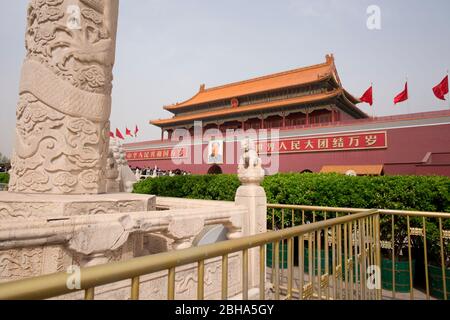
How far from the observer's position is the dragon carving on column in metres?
3.65

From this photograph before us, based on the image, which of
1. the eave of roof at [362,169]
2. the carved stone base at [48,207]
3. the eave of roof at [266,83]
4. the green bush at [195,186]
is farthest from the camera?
the eave of roof at [266,83]

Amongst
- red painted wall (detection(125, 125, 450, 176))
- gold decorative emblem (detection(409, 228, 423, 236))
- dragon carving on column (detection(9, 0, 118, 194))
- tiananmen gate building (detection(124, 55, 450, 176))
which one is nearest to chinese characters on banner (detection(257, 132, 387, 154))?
tiananmen gate building (detection(124, 55, 450, 176))

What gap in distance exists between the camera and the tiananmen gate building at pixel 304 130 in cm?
1411

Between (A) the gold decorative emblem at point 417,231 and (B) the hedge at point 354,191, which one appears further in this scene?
(B) the hedge at point 354,191

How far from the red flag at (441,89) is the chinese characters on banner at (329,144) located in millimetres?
3303

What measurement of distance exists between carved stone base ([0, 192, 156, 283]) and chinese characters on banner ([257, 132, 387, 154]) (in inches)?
585

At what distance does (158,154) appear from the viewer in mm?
24234

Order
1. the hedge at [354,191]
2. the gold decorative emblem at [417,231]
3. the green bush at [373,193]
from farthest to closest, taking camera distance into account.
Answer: the hedge at [354,191]
the green bush at [373,193]
the gold decorative emblem at [417,231]

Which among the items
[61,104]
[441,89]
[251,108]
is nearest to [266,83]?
[251,108]

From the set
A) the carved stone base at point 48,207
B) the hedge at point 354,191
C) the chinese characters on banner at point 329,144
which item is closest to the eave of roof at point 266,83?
the chinese characters on banner at point 329,144

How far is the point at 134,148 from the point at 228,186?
2041 centimetres

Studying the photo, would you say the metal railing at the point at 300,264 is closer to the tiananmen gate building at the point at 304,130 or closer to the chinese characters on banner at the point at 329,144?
the tiananmen gate building at the point at 304,130

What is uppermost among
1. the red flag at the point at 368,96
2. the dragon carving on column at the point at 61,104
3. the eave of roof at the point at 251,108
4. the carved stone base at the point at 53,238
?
the eave of roof at the point at 251,108

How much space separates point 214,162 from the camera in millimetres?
21172
